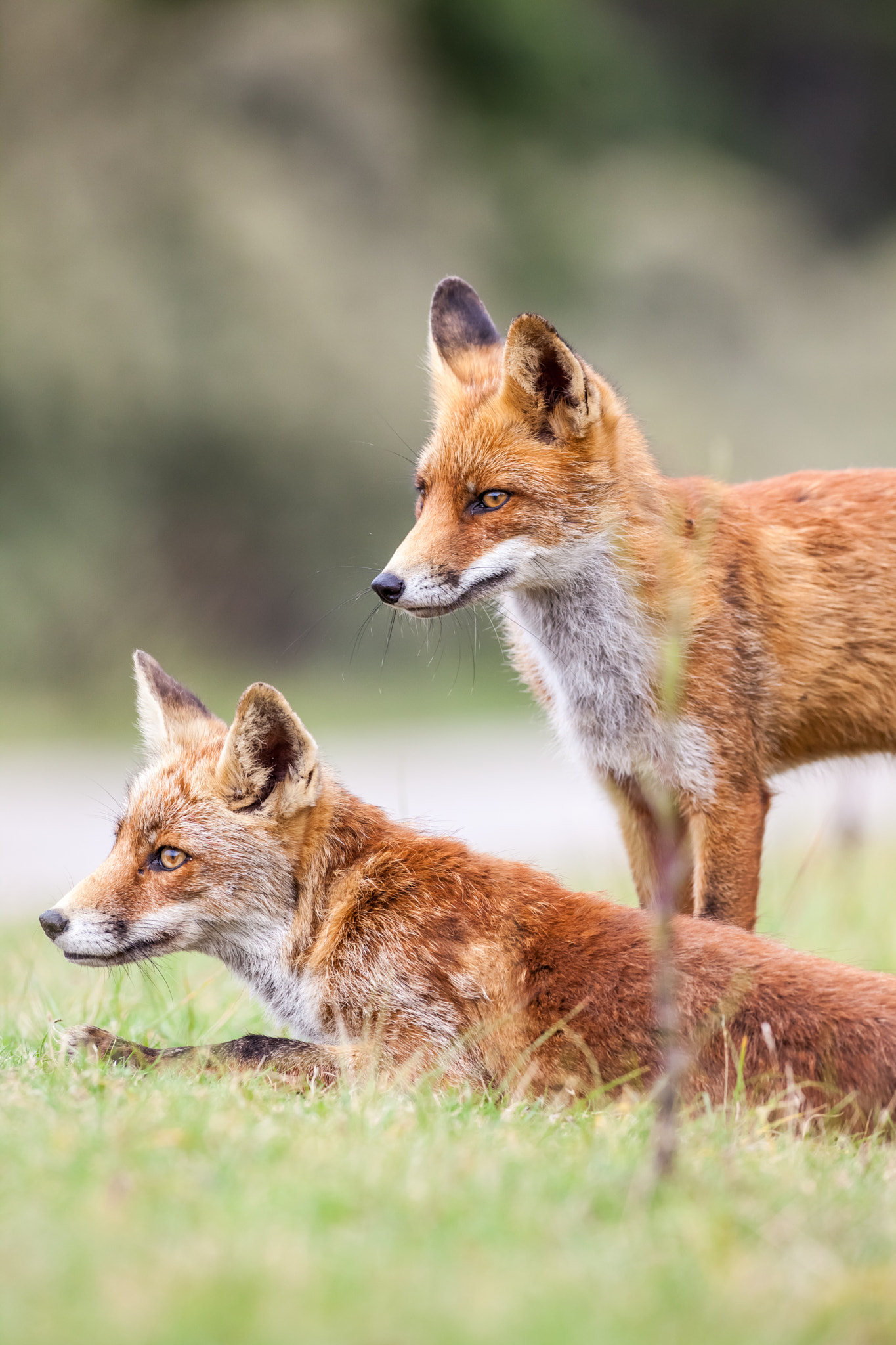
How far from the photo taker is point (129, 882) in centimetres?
452

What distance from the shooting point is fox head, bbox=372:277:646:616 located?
4.85 meters

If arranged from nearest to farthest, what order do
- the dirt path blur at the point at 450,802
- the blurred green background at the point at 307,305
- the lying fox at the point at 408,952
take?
the lying fox at the point at 408,952, the dirt path blur at the point at 450,802, the blurred green background at the point at 307,305

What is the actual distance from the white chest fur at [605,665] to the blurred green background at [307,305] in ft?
39.6

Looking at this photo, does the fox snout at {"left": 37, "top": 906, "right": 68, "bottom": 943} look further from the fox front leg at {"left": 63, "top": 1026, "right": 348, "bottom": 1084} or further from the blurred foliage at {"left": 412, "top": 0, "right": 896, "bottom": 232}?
the blurred foliage at {"left": 412, "top": 0, "right": 896, "bottom": 232}

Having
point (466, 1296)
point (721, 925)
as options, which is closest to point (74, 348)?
point (721, 925)

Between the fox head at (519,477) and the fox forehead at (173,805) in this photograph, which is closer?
the fox forehead at (173,805)

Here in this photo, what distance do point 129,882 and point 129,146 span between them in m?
18.7

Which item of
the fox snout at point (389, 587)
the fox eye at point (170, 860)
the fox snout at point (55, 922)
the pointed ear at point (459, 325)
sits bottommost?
the fox snout at point (55, 922)

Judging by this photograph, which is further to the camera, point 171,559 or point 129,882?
point 171,559

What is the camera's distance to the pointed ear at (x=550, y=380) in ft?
16.2

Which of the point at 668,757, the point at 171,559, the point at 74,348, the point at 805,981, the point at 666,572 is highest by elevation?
the point at 74,348

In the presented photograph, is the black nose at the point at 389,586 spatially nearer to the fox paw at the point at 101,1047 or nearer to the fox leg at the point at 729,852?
the fox leg at the point at 729,852

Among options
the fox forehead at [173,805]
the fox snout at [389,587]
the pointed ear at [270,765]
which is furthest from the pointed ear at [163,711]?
the fox snout at [389,587]

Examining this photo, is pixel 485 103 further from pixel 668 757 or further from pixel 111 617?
pixel 668 757
